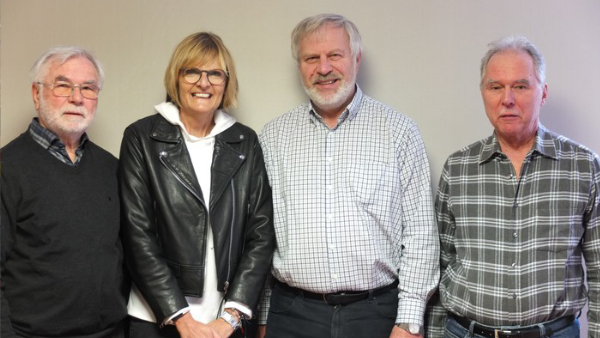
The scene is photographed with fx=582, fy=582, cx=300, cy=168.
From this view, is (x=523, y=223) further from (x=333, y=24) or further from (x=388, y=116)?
(x=333, y=24)

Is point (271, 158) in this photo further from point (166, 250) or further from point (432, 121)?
point (432, 121)

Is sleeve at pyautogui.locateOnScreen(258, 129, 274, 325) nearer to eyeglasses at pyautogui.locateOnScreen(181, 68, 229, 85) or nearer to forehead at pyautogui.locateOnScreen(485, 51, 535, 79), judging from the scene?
eyeglasses at pyautogui.locateOnScreen(181, 68, 229, 85)

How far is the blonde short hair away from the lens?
8.27 ft

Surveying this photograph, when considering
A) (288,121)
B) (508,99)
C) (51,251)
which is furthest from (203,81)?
(508,99)

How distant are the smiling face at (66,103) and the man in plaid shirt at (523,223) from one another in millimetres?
1613

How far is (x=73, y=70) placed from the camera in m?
2.38

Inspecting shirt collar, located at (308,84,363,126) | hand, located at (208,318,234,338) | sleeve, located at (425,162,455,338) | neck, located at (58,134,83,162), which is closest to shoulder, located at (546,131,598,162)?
sleeve, located at (425,162,455,338)

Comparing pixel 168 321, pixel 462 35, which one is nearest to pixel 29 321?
pixel 168 321

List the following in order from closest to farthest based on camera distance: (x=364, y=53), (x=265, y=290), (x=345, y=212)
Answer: (x=345, y=212)
(x=265, y=290)
(x=364, y=53)

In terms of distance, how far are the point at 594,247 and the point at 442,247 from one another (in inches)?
24.3

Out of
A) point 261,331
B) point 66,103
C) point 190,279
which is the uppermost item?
point 66,103

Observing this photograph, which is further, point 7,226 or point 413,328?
point 413,328

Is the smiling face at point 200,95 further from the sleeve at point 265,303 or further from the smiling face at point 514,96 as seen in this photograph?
the smiling face at point 514,96

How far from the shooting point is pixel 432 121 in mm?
3025
